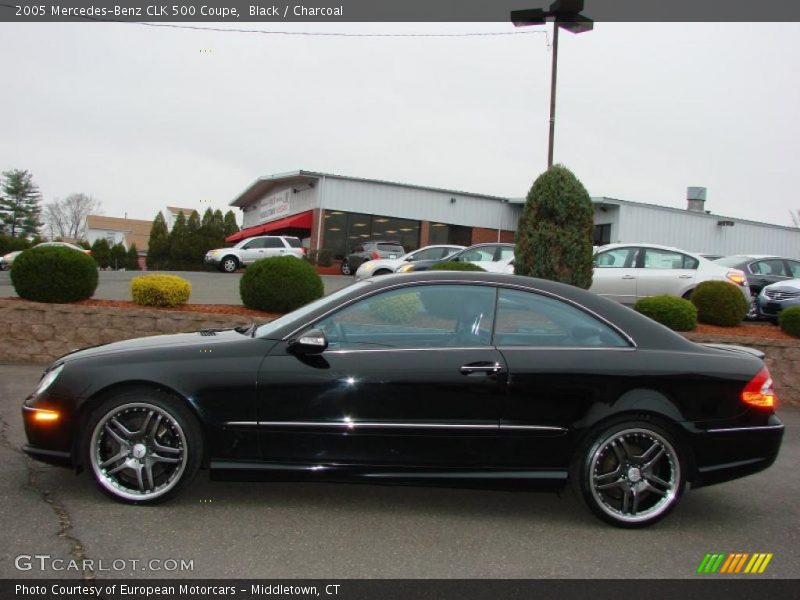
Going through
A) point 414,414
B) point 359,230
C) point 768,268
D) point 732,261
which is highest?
point 359,230

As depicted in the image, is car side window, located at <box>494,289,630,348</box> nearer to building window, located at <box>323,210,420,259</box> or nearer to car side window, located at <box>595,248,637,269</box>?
car side window, located at <box>595,248,637,269</box>

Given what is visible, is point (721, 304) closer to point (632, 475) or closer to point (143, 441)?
point (632, 475)

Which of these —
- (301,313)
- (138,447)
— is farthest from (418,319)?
(138,447)

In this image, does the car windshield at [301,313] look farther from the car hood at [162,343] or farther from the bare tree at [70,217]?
the bare tree at [70,217]

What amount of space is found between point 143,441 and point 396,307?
1.68m

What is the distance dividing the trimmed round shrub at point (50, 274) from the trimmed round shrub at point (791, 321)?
9.95 metres

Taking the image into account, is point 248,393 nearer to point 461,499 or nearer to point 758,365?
point 461,499

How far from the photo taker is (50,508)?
404cm

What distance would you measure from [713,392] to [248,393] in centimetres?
275

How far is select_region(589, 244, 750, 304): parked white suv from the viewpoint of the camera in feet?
41.6

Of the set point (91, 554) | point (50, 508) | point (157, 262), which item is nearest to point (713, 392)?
point (91, 554)

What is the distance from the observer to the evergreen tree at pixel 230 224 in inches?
2046

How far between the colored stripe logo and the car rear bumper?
1.50ft

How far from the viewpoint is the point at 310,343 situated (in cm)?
405
